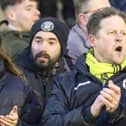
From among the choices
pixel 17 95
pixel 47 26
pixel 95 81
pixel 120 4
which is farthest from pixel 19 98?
pixel 120 4

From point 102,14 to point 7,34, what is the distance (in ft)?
7.06

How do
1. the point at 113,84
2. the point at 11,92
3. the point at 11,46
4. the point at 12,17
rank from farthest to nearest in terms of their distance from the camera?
the point at 12,17 < the point at 11,46 < the point at 11,92 < the point at 113,84

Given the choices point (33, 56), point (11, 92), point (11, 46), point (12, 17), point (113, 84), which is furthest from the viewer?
point (12, 17)

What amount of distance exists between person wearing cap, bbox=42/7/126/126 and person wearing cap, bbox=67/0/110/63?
1385mm

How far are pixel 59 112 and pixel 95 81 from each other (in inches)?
16.1

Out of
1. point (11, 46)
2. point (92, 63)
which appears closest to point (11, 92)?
point (92, 63)

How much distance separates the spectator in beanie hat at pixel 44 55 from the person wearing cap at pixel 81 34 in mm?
322

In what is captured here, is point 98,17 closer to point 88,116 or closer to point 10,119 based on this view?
point 88,116

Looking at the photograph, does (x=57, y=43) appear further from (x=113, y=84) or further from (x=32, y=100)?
(x=113, y=84)

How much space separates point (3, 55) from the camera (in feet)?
23.1

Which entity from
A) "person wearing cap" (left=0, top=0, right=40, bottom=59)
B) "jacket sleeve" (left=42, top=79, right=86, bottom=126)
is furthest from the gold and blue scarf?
"person wearing cap" (left=0, top=0, right=40, bottom=59)

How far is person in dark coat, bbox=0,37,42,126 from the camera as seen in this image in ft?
22.5

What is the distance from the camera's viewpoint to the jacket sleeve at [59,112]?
6.62 metres

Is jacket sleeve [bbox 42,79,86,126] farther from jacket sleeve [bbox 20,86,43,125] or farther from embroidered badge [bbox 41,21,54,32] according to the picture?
embroidered badge [bbox 41,21,54,32]
